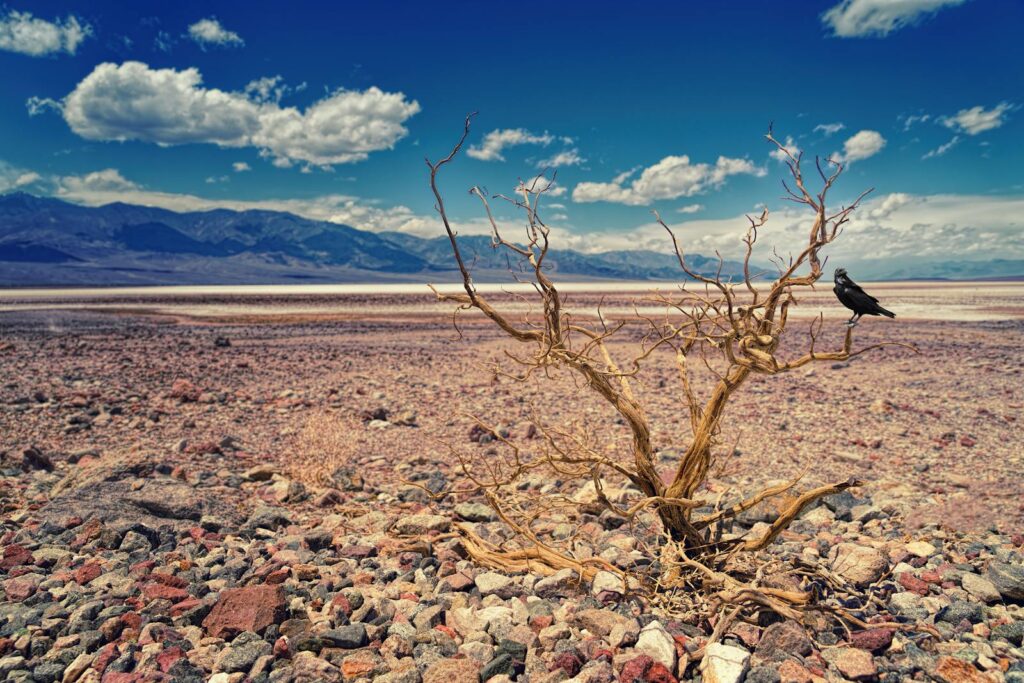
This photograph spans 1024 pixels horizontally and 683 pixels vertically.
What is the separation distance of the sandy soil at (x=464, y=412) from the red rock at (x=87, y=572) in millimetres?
2804

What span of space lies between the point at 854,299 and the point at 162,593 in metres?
4.82

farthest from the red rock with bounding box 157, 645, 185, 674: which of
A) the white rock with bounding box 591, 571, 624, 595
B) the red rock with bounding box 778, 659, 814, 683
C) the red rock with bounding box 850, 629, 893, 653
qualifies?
the red rock with bounding box 850, 629, 893, 653

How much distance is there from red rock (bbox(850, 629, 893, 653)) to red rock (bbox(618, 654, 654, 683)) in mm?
1321

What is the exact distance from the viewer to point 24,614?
3709 millimetres

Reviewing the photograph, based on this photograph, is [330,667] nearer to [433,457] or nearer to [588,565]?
[588,565]

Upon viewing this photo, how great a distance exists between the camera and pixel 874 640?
359 centimetres

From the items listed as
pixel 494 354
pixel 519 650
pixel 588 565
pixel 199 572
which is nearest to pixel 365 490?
pixel 199 572

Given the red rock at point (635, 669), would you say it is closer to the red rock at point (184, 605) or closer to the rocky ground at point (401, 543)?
the rocky ground at point (401, 543)

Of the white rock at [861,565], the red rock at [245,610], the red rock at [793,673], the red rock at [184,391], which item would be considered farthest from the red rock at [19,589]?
the red rock at [184,391]

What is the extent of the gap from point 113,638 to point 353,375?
31.0ft

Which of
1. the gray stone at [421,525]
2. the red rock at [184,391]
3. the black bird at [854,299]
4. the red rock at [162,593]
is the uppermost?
the black bird at [854,299]

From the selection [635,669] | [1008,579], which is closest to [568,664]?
[635,669]

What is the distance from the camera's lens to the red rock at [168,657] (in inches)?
129

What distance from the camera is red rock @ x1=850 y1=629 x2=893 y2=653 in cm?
358
